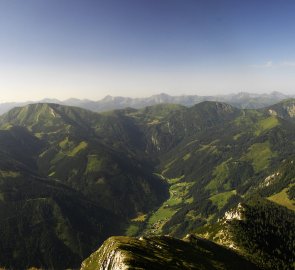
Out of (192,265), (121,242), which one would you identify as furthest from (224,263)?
(121,242)

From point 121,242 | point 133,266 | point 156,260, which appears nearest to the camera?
point 133,266

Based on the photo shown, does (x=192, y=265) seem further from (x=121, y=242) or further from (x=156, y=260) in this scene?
(x=121, y=242)

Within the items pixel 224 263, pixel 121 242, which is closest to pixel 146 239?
pixel 121 242

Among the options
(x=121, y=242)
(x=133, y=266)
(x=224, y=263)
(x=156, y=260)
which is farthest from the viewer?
(x=224, y=263)

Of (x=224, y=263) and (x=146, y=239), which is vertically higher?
(x=146, y=239)

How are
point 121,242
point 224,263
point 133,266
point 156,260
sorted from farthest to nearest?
1. point 224,263
2. point 121,242
3. point 156,260
4. point 133,266

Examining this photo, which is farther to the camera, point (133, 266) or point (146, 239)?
point (146, 239)

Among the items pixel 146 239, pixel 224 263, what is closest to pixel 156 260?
pixel 146 239

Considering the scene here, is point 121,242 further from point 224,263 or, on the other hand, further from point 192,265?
point 224,263
